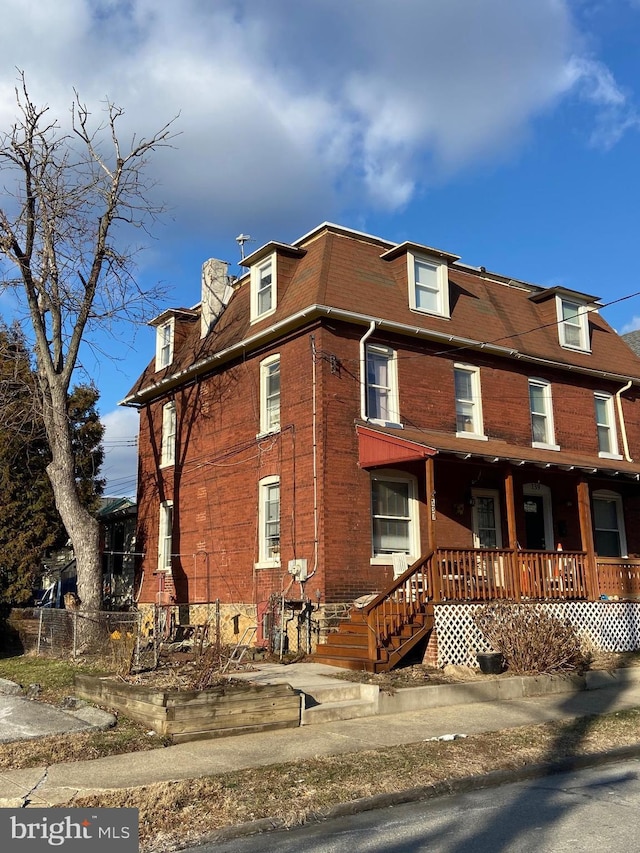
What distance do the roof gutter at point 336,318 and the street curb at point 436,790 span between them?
1012cm

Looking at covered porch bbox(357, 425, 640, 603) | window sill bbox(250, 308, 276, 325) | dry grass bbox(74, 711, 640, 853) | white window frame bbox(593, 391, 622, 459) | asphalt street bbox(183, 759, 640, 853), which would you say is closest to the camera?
asphalt street bbox(183, 759, 640, 853)

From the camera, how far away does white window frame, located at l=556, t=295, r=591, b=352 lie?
69.4ft

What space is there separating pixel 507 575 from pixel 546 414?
6231mm

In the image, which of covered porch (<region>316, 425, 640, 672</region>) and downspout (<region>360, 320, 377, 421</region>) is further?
downspout (<region>360, 320, 377, 421</region>)

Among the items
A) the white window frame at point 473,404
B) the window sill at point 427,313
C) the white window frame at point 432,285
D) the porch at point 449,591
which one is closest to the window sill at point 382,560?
the porch at point 449,591

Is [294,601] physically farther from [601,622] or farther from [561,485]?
[561,485]

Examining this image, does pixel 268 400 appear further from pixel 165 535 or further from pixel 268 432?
pixel 165 535

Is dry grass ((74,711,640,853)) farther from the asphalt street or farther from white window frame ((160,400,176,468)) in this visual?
white window frame ((160,400,176,468))

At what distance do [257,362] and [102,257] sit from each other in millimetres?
4271

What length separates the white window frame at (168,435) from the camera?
21.8 meters

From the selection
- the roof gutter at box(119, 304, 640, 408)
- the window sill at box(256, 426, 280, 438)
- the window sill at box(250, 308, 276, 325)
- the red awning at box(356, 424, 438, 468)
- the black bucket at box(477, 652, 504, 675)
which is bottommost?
the black bucket at box(477, 652, 504, 675)

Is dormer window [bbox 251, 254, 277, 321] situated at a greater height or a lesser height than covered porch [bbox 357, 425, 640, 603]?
greater

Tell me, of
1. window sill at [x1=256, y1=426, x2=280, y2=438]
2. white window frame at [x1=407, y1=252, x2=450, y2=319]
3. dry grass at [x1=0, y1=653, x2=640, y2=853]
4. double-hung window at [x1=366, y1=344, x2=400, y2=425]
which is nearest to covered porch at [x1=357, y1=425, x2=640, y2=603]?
double-hung window at [x1=366, y1=344, x2=400, y2=425]

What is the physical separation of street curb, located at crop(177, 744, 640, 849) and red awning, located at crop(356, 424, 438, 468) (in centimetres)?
666
